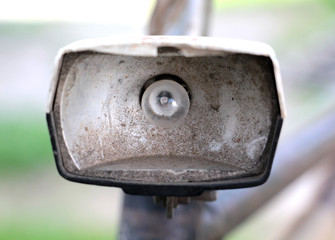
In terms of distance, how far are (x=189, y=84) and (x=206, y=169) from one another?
0.18 metres

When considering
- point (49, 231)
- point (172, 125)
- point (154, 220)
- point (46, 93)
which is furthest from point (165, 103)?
point (46, 93)

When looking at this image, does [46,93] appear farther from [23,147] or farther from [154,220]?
[154,220]

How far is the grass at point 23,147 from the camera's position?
4.68 metres

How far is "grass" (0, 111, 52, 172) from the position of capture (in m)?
4.68

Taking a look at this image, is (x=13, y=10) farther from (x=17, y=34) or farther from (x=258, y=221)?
(x=258, y=221)

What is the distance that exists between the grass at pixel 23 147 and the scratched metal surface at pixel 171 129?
3859 millimetres

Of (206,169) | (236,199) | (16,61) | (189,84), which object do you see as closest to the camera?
(206,169)

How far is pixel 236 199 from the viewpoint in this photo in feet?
4.93

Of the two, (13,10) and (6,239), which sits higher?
(13,10)

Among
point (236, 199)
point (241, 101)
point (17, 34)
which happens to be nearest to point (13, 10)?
point (17, 34)

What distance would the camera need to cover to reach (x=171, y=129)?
0.99 meters

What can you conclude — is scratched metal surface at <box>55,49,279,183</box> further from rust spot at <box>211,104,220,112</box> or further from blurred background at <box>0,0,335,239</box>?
blurred background at <box>0,0,335,239</box>

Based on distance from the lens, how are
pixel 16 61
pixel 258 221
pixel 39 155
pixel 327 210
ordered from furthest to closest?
pixel 16 61 → pixel 39 155 → pixel 258 221 → pixel 327 210

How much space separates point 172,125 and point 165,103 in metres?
0.05
